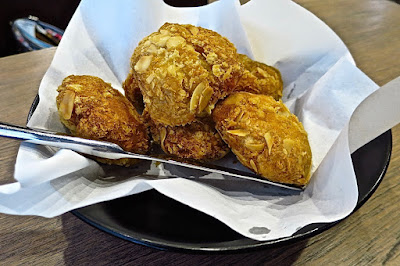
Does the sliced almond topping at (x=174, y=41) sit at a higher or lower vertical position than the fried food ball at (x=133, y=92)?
higher

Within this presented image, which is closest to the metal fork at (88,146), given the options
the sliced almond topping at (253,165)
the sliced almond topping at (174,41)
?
the sliced almond topping at (253,165)

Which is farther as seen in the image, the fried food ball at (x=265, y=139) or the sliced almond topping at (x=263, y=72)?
the sliced almond topping at (x=263, y=72)

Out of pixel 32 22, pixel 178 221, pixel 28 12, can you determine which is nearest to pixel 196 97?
pixel 178 221

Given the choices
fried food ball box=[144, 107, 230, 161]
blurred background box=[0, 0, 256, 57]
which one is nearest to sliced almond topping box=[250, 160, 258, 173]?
fried food ball box=[144, 107, 230, 161]

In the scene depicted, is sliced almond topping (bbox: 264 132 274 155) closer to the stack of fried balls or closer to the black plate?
the stack of fried balls

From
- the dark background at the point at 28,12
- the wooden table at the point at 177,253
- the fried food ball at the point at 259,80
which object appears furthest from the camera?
the dark background at the point at 28,12

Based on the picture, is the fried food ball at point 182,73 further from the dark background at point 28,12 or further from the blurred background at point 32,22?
the dark background at point 28,12

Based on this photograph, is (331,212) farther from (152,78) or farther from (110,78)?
(110,78)

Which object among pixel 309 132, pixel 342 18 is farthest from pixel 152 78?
pixel 342 18
